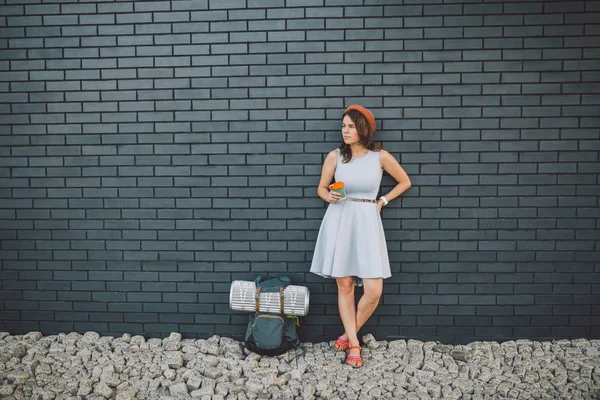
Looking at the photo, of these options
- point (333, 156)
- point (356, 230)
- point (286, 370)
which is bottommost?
point (286, 370)

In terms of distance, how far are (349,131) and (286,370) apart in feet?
6.41

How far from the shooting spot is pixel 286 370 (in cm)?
385

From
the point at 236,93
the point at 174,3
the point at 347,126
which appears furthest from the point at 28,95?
the point at 347,126

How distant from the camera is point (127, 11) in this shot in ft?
14.0

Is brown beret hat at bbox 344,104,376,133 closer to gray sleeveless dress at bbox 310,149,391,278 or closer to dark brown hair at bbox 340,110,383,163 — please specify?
dark brown hair at bbox 340,110,383,163

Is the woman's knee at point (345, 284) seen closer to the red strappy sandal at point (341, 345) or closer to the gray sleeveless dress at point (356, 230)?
the gray sleeveless dress at point (356, 230)

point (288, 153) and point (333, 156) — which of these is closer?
point (333, 156)

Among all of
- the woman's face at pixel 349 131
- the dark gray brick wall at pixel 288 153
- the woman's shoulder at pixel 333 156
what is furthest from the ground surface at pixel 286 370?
the woman's face at pixel 349 131

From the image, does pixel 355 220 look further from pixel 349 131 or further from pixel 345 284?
pixel 349 131

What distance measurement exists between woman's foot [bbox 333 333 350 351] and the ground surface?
0.07m

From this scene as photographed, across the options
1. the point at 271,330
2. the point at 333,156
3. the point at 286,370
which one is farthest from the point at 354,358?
the point at 333,156

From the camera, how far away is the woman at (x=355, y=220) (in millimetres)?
3893

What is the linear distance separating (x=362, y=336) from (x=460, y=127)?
203cm

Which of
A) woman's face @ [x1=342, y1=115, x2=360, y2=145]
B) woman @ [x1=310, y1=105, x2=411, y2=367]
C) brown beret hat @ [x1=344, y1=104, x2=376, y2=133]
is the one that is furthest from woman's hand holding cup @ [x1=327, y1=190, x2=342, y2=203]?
brown beret hat @ [x1=344, y1=104, x2=376, y2=133]
